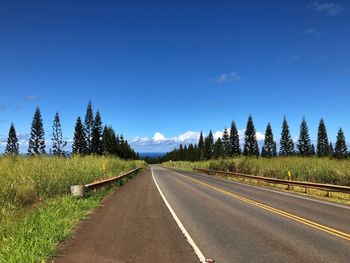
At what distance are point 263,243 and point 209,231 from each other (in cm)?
188

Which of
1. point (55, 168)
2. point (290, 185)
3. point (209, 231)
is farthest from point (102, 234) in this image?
→ point (290, 185)

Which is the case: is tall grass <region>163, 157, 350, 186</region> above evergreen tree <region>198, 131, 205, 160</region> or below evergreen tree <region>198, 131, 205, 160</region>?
below

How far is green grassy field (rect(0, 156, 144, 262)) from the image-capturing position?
8.10 meters

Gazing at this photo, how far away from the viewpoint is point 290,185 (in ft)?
85.0

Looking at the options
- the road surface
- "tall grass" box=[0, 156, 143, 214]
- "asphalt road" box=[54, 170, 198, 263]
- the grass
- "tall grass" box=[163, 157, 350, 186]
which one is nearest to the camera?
"asphalt road" box=[54, 170, 198, 263]

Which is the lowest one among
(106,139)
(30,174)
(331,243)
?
(331,243)

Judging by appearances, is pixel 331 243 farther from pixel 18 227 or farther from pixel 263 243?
pixel 18 227

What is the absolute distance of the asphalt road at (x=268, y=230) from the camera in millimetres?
8023

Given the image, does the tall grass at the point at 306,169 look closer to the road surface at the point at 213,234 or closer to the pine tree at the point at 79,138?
the road surface at the point at 213,234

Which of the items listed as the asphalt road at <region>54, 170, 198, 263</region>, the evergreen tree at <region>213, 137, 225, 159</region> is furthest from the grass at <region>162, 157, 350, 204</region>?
the evergreen tree at <region>213, 137, 225, 159</region>

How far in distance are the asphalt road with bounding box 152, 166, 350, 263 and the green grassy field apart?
10.8 feet

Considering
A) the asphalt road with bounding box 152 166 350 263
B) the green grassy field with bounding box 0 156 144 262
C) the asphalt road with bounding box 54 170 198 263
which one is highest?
the green grassy field with bounding box 0 156 144 262

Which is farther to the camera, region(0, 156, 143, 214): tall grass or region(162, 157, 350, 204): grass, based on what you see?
region(162, 157, 350, 204): grass

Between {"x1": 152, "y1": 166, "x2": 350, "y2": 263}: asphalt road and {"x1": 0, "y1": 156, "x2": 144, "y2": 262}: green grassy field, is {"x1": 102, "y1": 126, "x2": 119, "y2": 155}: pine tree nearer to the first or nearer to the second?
{"x1": 0, "y1": 156, "x2": 144, "y2": 262}: green grassy field
